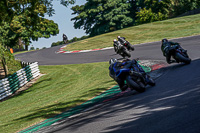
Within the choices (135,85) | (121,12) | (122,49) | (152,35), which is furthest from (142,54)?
(121,12)

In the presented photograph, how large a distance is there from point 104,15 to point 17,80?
47993mm

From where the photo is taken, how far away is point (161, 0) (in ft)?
198

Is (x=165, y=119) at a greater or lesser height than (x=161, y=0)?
lesser

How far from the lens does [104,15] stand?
63.8m

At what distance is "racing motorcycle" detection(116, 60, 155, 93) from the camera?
303 inches

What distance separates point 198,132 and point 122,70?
413cm

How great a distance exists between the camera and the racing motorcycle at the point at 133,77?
25.3 ft

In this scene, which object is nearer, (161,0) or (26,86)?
(26,86)

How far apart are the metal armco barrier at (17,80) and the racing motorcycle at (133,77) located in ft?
35.7

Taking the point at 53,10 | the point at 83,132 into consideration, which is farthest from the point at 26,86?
the point at 83,132

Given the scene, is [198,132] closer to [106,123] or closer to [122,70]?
[106,123]

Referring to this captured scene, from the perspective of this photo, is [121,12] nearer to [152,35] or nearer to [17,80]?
[152,35]

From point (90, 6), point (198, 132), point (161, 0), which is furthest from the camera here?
point (90, 6)

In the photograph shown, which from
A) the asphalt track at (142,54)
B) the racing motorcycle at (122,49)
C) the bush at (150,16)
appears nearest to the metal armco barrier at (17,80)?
the asphalt track at (142,54)
